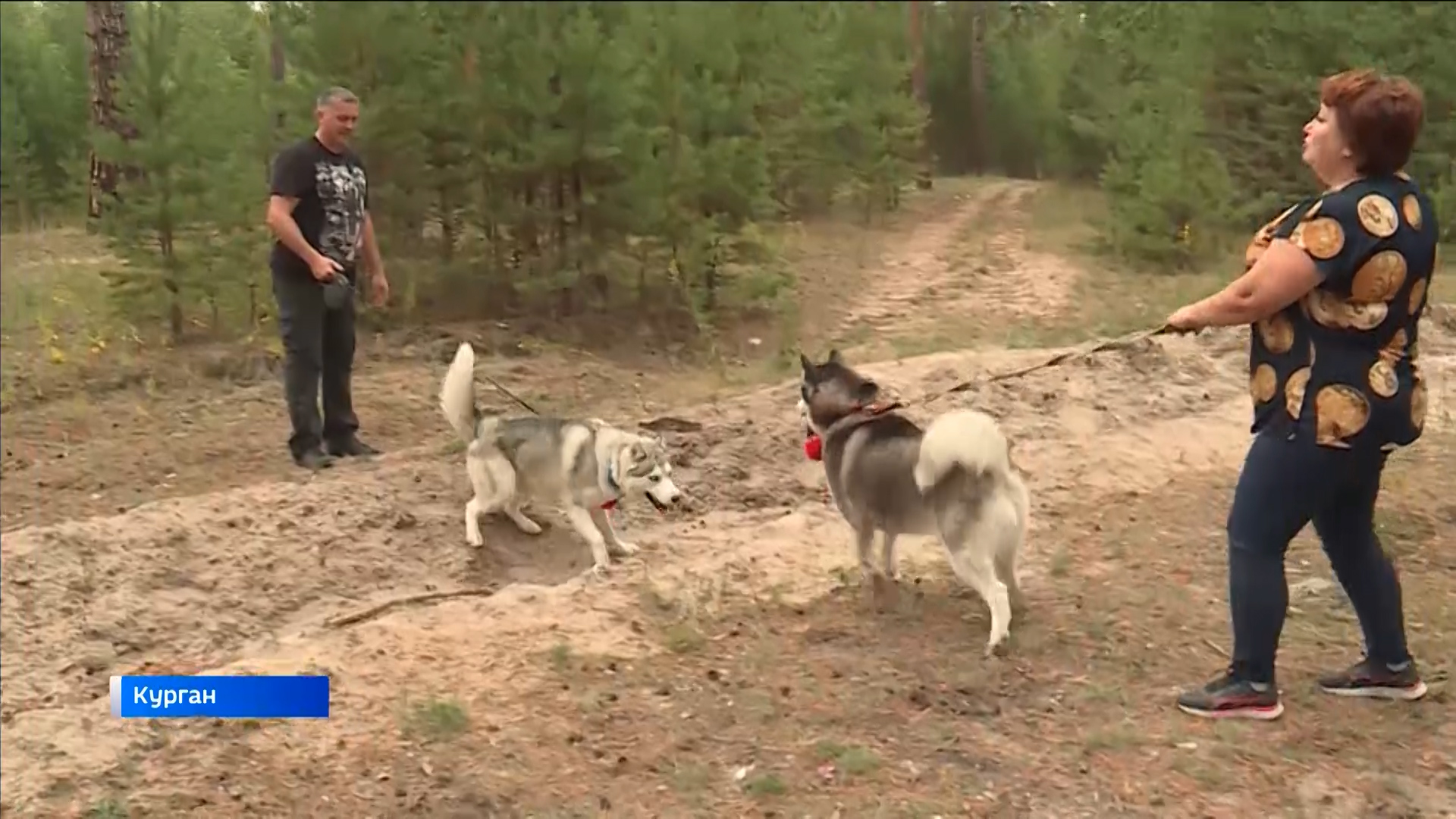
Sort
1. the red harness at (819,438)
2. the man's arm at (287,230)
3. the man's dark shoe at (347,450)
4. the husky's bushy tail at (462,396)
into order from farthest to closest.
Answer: the man's dark shoe at (347,450), the man's arm at (287,230), the husky's bushy tail at (462,396), the red harness at (819,438)

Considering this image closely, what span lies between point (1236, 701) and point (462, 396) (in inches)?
154

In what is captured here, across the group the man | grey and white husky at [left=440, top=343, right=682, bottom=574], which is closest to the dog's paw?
grey and white husky at [left=440, top=343, right=682, bottom=574]

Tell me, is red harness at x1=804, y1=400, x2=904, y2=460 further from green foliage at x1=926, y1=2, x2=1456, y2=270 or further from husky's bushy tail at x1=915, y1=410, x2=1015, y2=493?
green foliage at x1=926, y1=2, x2=1456, y2=270

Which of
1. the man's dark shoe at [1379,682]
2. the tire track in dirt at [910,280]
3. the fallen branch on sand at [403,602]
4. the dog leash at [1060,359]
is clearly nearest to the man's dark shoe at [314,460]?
the fallen branch on sand at [403,602]

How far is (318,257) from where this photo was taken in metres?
6.86

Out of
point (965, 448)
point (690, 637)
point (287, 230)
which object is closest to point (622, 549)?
point (690, 637)

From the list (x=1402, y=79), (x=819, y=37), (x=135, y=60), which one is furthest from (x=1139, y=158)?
(x=1402, y=79)

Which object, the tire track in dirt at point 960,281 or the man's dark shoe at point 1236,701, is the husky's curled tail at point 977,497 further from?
the tire track in dirt at point 960,281

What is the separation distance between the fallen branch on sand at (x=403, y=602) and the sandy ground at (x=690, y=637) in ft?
0.28

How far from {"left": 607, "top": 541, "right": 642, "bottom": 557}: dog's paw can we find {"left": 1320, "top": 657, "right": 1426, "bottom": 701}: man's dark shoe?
309 cm

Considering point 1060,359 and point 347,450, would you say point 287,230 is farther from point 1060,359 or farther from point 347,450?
point 1060,359

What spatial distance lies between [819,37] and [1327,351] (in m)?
17.3

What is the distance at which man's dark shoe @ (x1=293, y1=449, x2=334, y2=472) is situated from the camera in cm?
750

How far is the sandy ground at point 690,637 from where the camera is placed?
382 cm
